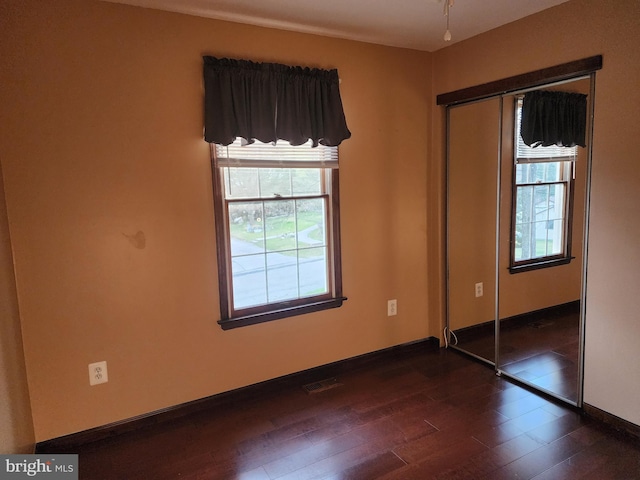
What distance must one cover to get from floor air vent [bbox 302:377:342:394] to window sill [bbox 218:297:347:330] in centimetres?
52

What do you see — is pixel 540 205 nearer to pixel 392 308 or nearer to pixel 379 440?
pixel 392 308

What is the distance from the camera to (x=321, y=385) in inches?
116

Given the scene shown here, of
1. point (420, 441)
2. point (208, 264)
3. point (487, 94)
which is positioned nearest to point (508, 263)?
point (487, 94)

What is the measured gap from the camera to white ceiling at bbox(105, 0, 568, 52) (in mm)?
2357

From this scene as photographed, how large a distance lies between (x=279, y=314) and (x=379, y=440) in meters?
1.01

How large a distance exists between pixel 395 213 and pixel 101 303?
2139 mm

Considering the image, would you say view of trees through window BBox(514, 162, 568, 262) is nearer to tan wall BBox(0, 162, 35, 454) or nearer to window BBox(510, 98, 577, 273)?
window BBox(510, 98, 577, 273)

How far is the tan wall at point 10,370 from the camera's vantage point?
1.68m

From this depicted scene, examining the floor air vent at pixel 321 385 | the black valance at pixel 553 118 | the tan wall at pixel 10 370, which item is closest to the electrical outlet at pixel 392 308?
the floor air vent at pixel 321 385

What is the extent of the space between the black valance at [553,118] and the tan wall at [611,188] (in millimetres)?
124

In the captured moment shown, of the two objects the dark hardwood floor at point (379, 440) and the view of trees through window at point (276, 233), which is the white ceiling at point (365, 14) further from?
the dark hardwood floor at point (379, 440)

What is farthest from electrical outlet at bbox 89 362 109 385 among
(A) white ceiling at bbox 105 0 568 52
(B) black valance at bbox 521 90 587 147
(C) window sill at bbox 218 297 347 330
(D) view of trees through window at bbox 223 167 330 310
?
(B) black valance at bbox 521 90 587 147

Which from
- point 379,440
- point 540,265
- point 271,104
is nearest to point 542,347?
point 540,265

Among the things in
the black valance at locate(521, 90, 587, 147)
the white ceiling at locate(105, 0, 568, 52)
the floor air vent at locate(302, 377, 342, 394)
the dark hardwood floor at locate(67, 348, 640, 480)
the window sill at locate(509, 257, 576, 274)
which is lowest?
the dark hardwood floor at locate(67, 348, 640, 480)
